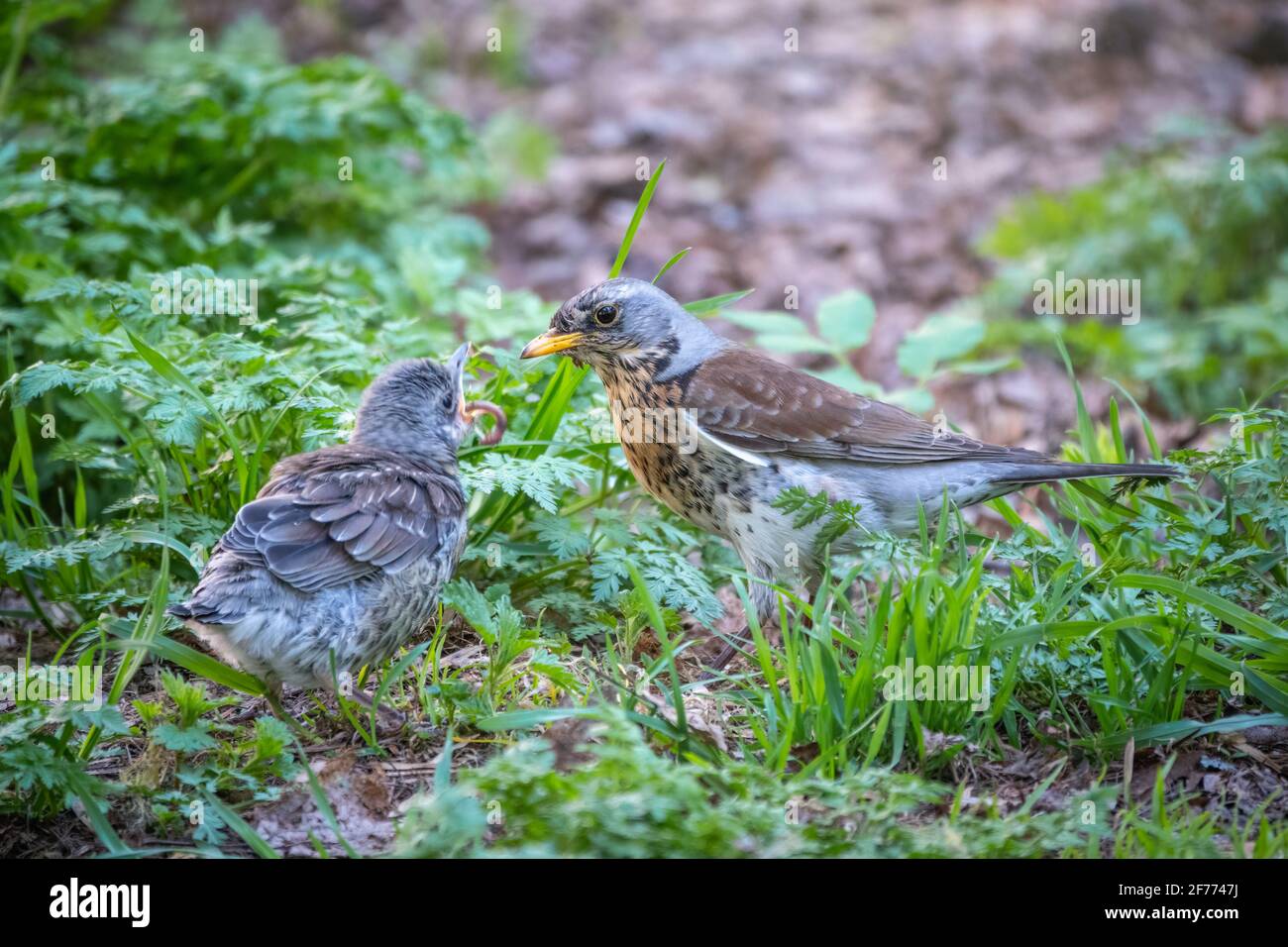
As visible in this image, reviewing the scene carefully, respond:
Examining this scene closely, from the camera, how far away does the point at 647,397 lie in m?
4.91

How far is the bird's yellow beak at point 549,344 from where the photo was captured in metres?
4.69

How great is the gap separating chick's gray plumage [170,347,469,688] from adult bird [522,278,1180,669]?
0.81 metres

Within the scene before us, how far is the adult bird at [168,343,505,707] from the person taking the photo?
359cm

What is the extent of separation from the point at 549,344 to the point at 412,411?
71 cm

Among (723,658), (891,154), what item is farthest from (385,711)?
(891,154)

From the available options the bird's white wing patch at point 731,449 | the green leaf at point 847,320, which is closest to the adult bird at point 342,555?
the bird's white wing patch at point 731,449

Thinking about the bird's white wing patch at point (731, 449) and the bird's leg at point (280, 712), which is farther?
the bird's white wing patch at point (731, 449)

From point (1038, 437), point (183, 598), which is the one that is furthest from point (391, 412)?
point (1038, 437)

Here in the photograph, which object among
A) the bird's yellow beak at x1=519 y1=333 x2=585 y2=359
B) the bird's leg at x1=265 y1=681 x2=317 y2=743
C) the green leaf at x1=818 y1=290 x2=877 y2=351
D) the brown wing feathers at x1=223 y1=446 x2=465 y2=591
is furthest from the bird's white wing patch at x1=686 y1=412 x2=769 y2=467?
the bird's leg at x1=265 y1=681 x2=317 y2=743

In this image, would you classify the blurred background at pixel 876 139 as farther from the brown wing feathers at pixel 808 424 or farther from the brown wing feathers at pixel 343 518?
the brown wing feathers at pixel 343 518

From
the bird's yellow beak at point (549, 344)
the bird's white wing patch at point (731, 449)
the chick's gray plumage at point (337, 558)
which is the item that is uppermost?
the bird's yellow beak at point (549, 344)
